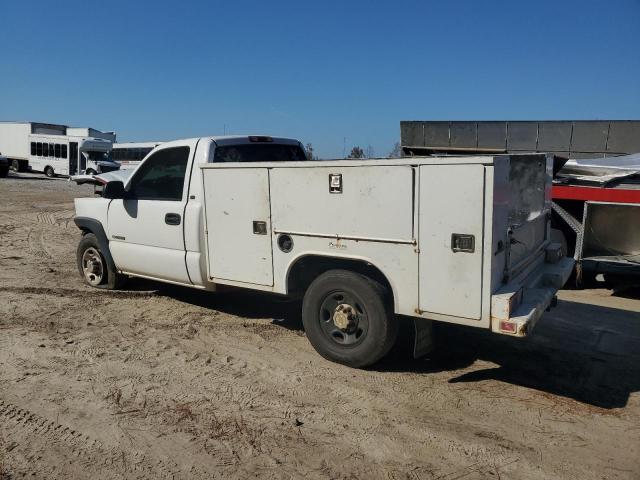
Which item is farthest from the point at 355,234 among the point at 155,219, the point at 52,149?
the point at 52,149

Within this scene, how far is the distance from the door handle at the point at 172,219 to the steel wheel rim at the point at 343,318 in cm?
204

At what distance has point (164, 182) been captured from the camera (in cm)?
637

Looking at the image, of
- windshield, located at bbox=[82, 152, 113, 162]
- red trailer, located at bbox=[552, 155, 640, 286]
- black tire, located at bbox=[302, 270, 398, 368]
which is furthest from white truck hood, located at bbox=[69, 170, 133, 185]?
windshield, located at bbox=[82, 152, 113, 162]

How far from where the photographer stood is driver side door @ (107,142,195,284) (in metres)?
6.11

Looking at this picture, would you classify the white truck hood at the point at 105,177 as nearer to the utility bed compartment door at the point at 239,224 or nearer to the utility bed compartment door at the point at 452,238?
the utility bed compartment door at the point at 239,224

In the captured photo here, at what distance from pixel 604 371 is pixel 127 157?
35.4 metres

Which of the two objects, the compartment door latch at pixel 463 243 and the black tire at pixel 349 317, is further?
the black tire at pixel 349 317

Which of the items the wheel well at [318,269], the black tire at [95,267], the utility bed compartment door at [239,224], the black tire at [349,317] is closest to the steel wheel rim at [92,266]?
the black tire at [95,267]

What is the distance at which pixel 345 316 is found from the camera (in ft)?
15.9

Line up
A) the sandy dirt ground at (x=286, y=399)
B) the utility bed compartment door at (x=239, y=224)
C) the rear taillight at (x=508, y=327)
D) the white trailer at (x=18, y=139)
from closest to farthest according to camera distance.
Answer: the sandy dirt ground at (x=286, y=399)
the rear taillight at (x=508, y=327)
the utility bed compartment door at (x=239, y=224)
the white trailer at (x=18, y=139)

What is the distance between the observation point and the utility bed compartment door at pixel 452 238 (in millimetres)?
4020

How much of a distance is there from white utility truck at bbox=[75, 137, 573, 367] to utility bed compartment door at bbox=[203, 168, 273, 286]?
0.04 ft

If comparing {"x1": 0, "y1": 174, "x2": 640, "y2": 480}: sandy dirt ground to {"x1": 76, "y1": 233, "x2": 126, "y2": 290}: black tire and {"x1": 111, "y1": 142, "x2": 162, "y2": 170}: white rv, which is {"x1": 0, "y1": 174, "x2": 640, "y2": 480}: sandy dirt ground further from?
{"x1": 111, "y1": 142, "x2": 162, "y2": 170}: white rv

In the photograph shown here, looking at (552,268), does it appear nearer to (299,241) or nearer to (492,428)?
(492,428)
